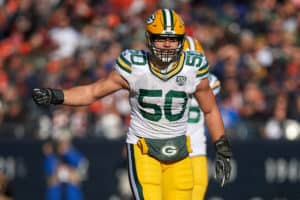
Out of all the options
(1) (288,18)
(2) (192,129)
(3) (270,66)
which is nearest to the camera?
(2) (192,129)


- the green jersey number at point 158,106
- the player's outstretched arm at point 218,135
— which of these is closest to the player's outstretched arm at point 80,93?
the green jersey number at point 158,106

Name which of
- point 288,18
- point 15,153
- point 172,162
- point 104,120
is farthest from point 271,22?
point 172,162

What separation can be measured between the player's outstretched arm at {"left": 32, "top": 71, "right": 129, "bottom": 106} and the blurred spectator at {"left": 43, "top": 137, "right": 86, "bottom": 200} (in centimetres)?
516

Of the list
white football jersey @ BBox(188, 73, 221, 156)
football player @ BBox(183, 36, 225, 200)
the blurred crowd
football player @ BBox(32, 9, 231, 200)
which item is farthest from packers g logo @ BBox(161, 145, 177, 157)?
the blurred crowd

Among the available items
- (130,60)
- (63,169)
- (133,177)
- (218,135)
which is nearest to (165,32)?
(130,60)

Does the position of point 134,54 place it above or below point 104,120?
above

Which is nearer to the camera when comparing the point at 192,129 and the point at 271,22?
the point at 192,129

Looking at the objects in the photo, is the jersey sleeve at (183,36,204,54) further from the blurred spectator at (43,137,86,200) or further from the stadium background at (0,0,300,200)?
the blurred spectator at (43,137,86,200)

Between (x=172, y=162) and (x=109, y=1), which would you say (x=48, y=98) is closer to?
(x=172, y=162)

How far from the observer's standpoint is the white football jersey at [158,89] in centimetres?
773

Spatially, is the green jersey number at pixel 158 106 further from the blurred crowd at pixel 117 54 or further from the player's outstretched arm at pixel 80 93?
the blurred crowd at pixel 117 54

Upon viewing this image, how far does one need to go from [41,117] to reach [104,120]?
824 millimetres

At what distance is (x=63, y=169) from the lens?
13.1 m

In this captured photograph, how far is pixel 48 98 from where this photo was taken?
773 cm
